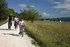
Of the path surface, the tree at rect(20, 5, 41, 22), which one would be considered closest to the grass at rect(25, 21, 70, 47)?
the path surface

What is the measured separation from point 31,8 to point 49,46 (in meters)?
72.7

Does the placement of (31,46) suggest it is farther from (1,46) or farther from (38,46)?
(1,46)

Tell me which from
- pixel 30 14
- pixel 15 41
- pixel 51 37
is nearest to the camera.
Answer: pixel 15 41

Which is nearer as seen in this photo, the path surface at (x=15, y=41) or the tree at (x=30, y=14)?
the path surface at (x=15, y=41)

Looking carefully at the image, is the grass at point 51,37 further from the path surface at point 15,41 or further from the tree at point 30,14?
the tree at point 30,14

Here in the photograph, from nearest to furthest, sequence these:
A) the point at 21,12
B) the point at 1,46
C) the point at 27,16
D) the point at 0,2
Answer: the point at 1,46
the point at 0,2
the point at 27,16
the point at 21,12

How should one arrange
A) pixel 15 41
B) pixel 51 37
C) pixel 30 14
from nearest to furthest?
pixel 15 41 → pixel 51 37 → pixel 30 14

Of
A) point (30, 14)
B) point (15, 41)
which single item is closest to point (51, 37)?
point (15, 41)

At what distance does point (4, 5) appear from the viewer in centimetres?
4466

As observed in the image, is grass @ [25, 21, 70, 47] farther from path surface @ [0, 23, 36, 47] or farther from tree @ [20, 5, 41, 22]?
tree @ [20, 5, 41, 22]

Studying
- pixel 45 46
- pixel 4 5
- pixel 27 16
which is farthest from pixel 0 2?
pixel 45 46

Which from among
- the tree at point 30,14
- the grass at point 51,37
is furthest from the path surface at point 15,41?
the tree at point 30,14

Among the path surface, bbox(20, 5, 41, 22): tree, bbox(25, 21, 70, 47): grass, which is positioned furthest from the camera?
bbox(20, 5, 41, 22): tree

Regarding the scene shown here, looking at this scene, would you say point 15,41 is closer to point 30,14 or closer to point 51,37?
point 51,37
